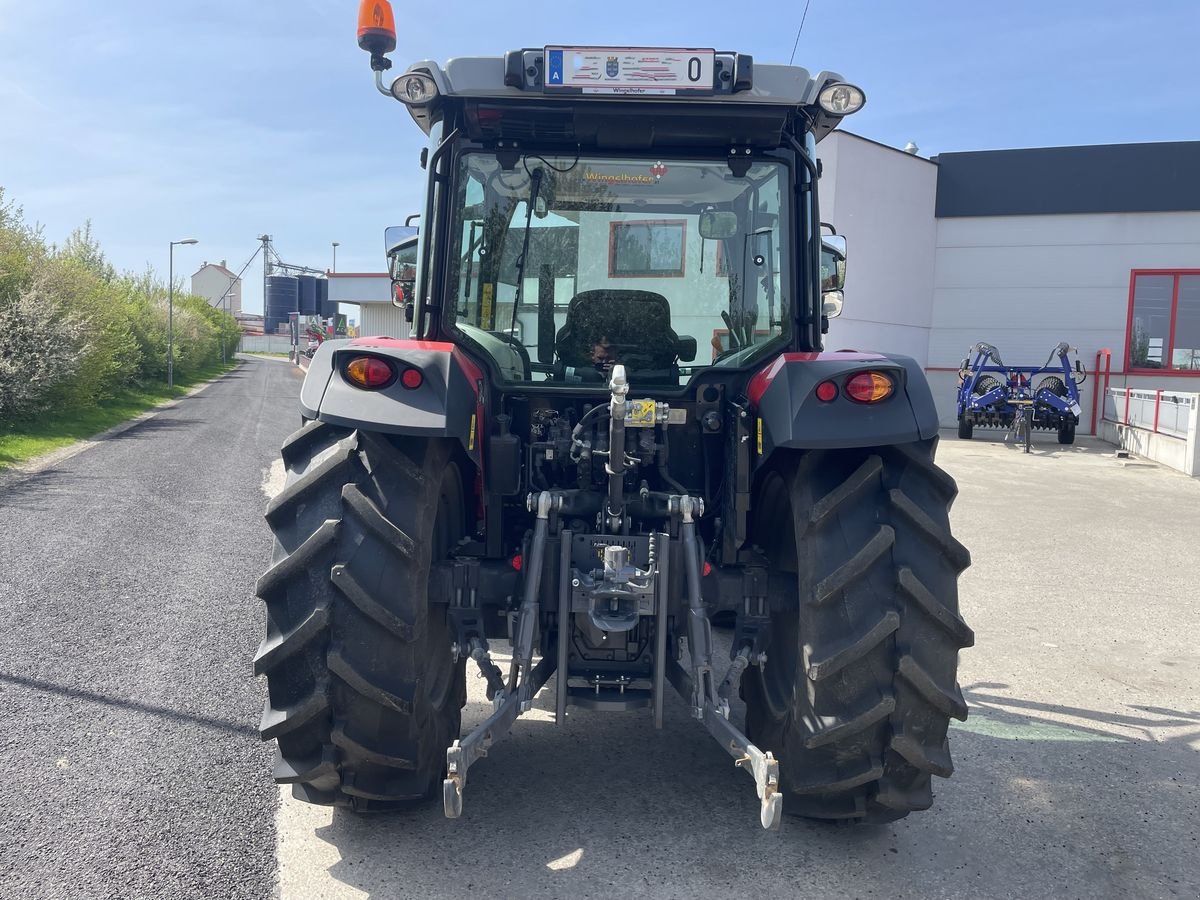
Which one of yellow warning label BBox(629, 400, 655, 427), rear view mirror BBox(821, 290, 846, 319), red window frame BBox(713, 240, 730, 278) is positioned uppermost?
red window frame BBox(713, 240, 730, 278)

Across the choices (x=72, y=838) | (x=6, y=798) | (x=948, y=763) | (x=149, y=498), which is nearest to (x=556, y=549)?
(x=948, y=763)

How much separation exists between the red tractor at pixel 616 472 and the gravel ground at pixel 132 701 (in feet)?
1.81

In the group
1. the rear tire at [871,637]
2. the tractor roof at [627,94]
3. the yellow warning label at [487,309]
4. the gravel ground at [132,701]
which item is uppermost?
the tractor roof at [627,94]

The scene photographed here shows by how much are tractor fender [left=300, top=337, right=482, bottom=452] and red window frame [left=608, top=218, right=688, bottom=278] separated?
0.77 m

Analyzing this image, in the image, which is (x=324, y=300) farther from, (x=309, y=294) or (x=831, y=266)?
(x=831, y=266)

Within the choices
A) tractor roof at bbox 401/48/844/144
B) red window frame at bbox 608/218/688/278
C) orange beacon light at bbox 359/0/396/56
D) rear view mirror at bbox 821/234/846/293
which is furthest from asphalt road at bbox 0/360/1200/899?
orange beacon light at bbox 359/0/396/56

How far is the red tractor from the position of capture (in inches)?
114

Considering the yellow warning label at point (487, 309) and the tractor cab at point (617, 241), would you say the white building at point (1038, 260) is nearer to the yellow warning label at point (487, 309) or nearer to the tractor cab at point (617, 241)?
the tractor cab at point (617, 241)

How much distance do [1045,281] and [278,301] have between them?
8209 centimetres

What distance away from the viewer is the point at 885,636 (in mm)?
2857

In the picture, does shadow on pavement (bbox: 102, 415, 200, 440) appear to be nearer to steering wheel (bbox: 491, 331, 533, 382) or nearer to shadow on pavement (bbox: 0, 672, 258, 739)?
shadow on pavement (bbox: 0, 672, 258, 739)

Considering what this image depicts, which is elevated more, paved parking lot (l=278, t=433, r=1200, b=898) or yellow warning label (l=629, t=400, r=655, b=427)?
yellow warning label (l=629, t=400, r=655, b=427)

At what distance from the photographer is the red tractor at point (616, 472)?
2900mm

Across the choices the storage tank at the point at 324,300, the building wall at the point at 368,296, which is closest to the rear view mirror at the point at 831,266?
the building wall at the point at 368,296
